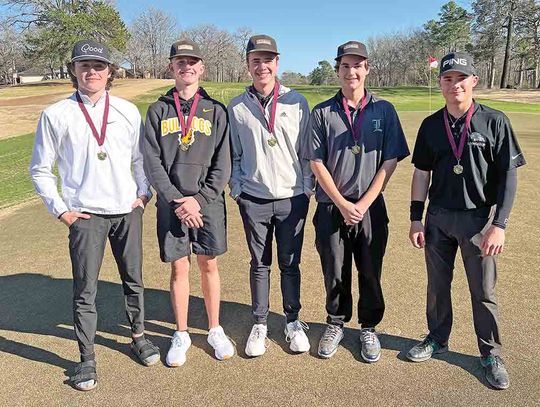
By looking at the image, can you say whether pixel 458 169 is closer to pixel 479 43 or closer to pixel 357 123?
pixel 357 123

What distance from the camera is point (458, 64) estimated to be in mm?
3137

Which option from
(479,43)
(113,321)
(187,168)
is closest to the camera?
(187,168)

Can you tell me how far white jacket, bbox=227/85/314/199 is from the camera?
3.54 m

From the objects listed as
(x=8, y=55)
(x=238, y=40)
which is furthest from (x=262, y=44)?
(x=8, y=55)

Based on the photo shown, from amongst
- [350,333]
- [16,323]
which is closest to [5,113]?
[16,323]

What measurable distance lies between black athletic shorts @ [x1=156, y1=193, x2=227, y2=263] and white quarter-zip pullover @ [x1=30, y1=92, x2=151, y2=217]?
295 millimetres

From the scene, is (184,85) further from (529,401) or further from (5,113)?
(5,113)

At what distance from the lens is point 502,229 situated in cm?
312

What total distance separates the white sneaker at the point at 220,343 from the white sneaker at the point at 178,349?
19cm

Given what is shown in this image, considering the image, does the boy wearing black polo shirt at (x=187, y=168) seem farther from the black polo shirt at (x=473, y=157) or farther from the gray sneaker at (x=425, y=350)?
the black polo shirt at (x=473, y=157)

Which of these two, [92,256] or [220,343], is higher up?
[92,256]

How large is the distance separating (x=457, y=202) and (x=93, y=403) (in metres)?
2.87

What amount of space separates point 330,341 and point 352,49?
7.42 feet

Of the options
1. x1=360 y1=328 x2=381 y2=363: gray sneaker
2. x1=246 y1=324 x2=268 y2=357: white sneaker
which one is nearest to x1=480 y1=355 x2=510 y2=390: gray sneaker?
x1=360 y1=328 x2=381 y2=363: gray sneaker
